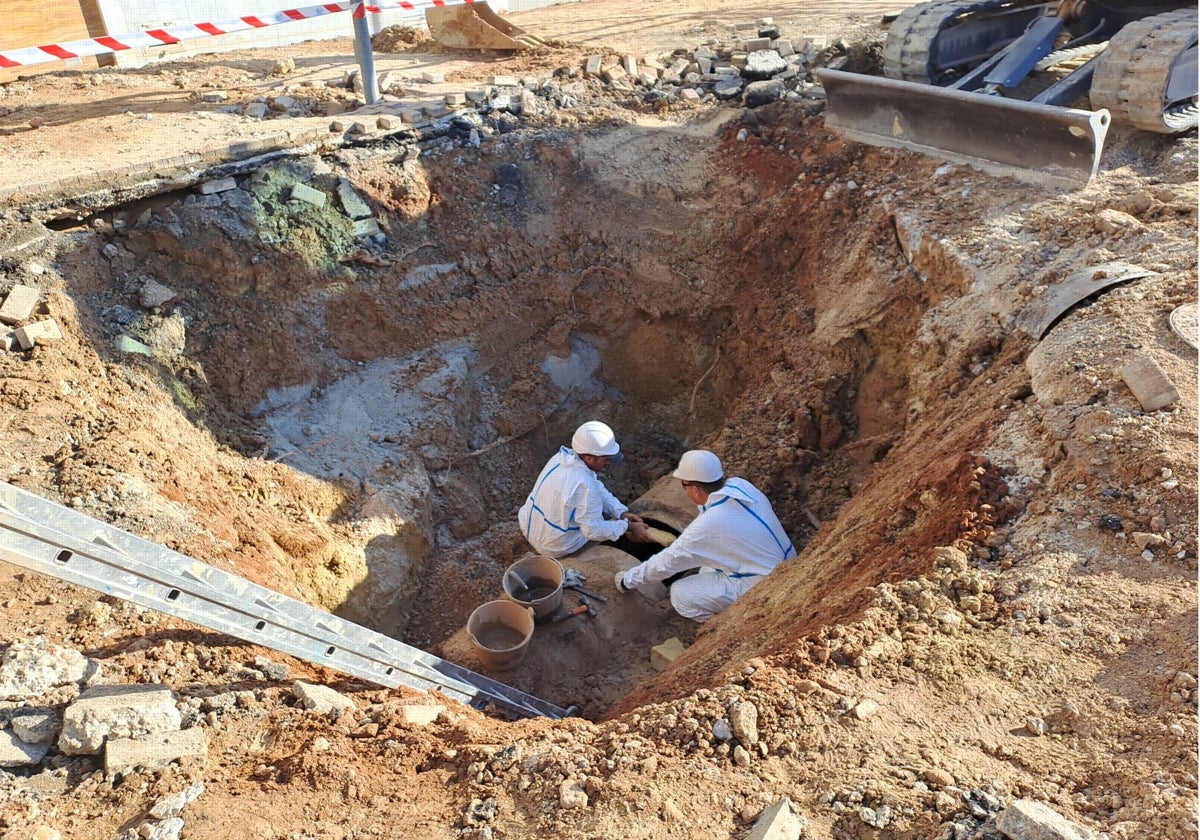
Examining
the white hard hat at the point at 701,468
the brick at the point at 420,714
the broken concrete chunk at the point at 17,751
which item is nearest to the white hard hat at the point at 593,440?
the white hard hat at the point at 701,468

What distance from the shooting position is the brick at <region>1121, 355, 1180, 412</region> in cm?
416

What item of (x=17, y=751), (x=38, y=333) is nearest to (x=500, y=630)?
(x=17, y=751)

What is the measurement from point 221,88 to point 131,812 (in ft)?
23.7

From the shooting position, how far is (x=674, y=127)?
8.28 meters

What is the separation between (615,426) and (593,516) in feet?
6.04

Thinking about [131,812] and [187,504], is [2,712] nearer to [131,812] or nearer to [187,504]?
[131,812]

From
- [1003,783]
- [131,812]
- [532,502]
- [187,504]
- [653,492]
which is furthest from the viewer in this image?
[653,492]

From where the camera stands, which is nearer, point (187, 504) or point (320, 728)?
point (320, 728)

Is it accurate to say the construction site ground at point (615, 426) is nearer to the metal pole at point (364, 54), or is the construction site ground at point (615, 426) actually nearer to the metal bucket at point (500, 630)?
the metal bucket at point (500, 630)

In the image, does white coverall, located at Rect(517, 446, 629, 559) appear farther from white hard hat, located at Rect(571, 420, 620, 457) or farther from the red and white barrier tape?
the red and white barrier tape

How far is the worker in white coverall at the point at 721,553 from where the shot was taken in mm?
5461

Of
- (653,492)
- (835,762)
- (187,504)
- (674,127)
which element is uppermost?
(674,127)

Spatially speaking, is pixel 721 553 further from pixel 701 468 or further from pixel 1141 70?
pixel 1141 70

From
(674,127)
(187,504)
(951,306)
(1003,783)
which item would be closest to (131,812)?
(187,504)
